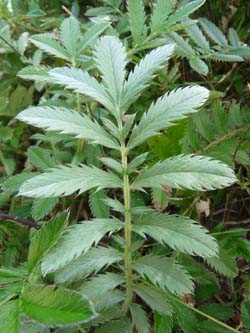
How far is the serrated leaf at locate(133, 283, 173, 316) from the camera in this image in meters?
0.85

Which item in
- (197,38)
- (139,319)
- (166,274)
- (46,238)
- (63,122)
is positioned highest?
(197,38)

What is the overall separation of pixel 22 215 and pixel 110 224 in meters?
0.50

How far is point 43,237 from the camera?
28.6 inches

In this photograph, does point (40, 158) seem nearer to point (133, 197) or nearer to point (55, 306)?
point (133, 197)

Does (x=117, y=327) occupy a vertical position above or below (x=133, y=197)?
below

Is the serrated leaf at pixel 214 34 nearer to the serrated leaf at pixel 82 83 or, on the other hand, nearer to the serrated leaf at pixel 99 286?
the serrated leaf at pixel 82 83

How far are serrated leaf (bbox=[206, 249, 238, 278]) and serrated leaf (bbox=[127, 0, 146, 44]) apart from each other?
54 cm

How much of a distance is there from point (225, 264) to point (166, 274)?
24cm

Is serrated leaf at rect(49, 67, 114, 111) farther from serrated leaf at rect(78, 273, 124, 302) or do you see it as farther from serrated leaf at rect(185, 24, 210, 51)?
serrated leaf at rect(185, 24, 210, 51)

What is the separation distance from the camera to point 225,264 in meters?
0.97

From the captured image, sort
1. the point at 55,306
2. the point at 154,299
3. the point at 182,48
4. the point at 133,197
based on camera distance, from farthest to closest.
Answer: the point at 182,48, the point at 133,197, the point at 154,299, the point at 55,306

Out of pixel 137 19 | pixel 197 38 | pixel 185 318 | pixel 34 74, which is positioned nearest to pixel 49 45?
pixel 34 74

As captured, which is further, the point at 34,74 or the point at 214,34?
the point at 214,34

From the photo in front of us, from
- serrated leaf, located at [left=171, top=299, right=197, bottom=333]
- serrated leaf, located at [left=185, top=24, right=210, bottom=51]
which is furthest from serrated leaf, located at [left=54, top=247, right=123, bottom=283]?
serrated leaf, located at [left=185, top=24, right=210, bottom=51]
